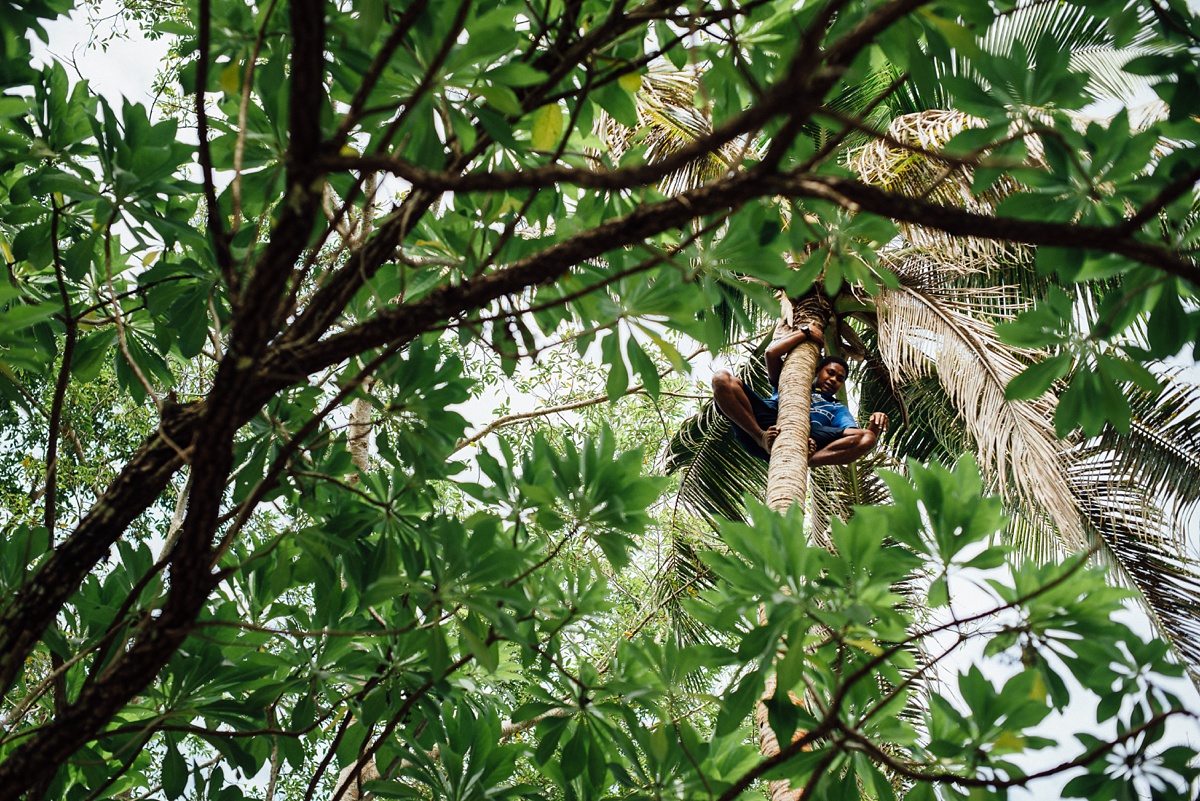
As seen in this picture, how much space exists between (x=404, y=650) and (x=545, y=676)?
373 mm

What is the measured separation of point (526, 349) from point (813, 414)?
4.07 meters

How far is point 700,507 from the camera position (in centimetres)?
775

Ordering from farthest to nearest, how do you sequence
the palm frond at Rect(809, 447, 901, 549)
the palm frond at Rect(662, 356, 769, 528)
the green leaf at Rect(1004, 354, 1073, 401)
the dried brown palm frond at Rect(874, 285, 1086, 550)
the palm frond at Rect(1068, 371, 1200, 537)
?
the palm frond at Rect(662, 356, 769, 528)
the palm frond at Rect(809, 447, 901, 549)
the palm frond at Rect(1068, 371, 1200, 537)
the dried brown palm frond at Rect(874, 285, 1086, 550)
the green leaf at Rect(1004, 354, 1073, 401)

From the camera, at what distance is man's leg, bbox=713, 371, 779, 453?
507 cm

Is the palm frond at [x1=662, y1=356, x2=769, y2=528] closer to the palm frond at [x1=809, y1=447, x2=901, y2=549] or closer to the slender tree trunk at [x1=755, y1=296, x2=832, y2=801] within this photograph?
the palm frond at [x1=809, y1=447, x2=901, y2=549]

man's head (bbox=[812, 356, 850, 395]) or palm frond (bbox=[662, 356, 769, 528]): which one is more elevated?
palm frond (bbox=[662, 356, 769, 528])

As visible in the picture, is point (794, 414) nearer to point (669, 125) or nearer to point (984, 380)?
point (984, 380)

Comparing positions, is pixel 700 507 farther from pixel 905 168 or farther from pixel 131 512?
pixel 131 512

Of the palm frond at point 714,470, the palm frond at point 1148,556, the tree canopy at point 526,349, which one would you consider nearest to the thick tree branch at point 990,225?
the tree canopy at point 526,349

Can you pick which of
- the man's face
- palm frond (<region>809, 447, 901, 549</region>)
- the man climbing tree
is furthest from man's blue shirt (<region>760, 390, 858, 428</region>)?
palm frond (<region>809, 447, 901, 549</region>)

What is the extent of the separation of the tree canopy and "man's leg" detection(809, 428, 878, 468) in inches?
112

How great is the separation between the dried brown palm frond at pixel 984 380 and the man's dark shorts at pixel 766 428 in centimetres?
95

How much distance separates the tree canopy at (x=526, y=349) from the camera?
1.38 meters

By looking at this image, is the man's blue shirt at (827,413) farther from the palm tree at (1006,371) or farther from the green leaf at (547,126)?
the green leaf at (547,126)
